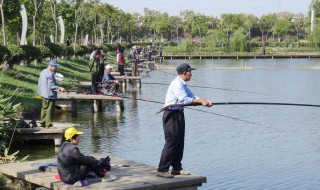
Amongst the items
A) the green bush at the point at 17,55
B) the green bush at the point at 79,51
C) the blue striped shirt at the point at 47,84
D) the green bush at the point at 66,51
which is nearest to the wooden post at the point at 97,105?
the green bush at the point at 17,55

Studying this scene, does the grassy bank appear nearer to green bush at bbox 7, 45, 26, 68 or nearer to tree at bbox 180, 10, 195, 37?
green bush at bbox 7, 45, 26, 68

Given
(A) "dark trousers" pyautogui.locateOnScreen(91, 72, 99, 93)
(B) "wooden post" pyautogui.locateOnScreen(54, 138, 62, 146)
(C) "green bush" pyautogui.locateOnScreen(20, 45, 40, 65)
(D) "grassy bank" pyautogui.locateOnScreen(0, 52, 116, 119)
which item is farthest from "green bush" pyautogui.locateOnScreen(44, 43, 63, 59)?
(B) "wooden post" pyautogui.locateOnScreen(54, 138, 62, 146)

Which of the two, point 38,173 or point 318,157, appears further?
point 318,157

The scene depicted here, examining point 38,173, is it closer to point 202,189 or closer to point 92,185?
point 92,185

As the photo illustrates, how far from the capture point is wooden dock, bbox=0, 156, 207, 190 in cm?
993

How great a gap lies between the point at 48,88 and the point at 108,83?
897 centimetres

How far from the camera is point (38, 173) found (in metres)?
11.0

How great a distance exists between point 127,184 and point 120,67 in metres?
24.6

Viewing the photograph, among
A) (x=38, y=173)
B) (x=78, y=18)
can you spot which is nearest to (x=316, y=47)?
(x=78, y=18)

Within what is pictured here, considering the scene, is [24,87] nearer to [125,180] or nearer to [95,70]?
[95,70]

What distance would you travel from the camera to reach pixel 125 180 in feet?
33.8

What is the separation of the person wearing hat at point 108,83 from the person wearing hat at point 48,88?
8.15 m

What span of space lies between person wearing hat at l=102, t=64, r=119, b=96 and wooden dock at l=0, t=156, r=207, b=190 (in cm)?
1255

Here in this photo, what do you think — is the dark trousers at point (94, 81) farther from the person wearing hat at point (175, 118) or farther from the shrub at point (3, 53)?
the person wearing hat at point (175, 118)
